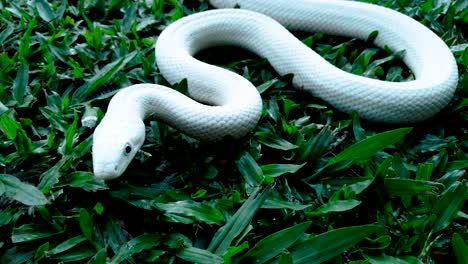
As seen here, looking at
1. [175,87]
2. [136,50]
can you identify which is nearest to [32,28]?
[136,50]

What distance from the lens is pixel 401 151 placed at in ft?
9.09

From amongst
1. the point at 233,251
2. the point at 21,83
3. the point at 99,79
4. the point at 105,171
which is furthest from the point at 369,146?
the point at 21,83

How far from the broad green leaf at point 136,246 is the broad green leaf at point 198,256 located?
4.7 inches

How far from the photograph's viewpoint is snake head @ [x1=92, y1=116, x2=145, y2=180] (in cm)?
220

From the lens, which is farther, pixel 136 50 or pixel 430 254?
pixel 136 50

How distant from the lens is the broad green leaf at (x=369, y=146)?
2535mm

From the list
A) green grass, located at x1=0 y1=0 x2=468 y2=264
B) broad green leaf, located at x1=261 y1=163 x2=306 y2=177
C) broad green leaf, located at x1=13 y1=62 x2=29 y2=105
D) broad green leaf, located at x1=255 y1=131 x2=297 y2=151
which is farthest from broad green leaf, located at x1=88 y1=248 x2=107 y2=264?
broad green leaf, located at x1=13 y1=62 x2=29 y2=105

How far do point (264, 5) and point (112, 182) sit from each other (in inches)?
80.4

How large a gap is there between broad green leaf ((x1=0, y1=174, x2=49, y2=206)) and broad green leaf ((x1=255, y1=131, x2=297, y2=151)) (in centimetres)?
109

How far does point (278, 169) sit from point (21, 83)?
1551mm

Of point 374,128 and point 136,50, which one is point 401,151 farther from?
point 136,50

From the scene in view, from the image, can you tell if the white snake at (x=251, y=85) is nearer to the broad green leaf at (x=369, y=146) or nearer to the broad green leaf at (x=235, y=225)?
the broad green leaf at (x=369, y=146)

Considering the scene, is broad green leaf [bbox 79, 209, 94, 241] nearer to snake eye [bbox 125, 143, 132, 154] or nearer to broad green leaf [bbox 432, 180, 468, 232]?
snake eye [bbox 125, 143, 132, 154]

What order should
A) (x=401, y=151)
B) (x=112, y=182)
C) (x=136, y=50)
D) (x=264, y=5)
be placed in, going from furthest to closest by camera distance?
1. (x=264, y=5)
2. (x=136, y=50)
3. (x=401, y=151)
4. (x=112, y=182)
